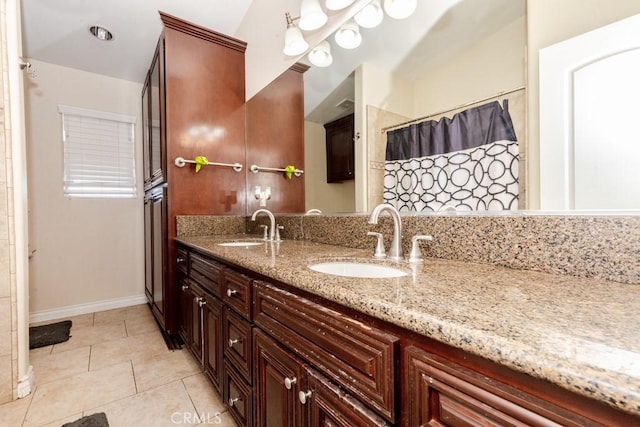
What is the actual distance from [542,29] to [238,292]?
1.30m

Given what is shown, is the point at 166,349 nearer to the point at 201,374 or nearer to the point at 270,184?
the point at 201,374

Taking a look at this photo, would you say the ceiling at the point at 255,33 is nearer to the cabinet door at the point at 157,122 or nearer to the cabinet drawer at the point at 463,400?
the cabinet door at the point at 157,122

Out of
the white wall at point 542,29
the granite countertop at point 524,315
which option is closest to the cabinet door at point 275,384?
the granite countertop at point 524,315

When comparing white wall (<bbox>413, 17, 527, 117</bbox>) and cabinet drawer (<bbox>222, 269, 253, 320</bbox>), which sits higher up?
white wall (<bbox>413, 17, 527, 117</bbox>)

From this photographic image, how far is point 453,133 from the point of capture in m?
1.06

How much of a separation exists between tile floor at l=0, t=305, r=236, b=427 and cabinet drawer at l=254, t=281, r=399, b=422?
914mm

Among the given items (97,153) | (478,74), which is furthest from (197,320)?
(97,153)

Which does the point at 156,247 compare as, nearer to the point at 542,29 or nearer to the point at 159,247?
the point at 159,247

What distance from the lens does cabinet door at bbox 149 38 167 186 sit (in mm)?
2148

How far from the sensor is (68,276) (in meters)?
2.85

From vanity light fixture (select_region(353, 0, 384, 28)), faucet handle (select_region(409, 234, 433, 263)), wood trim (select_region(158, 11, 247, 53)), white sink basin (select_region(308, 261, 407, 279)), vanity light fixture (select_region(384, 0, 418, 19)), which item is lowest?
white sink basin (select_region(308, 261, 407, 279))

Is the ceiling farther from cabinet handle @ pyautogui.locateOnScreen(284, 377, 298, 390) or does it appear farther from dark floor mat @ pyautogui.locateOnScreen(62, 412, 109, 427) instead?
dark floor mat @ pyautogui.locateOnScreen(62, 412, 109, 427)

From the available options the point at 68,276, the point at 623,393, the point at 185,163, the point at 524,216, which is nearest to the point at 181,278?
the point at 185,163

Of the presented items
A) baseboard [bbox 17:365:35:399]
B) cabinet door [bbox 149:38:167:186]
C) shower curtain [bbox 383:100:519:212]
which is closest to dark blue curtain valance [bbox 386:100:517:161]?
shower curtain [bbox 383:100:519:212]
